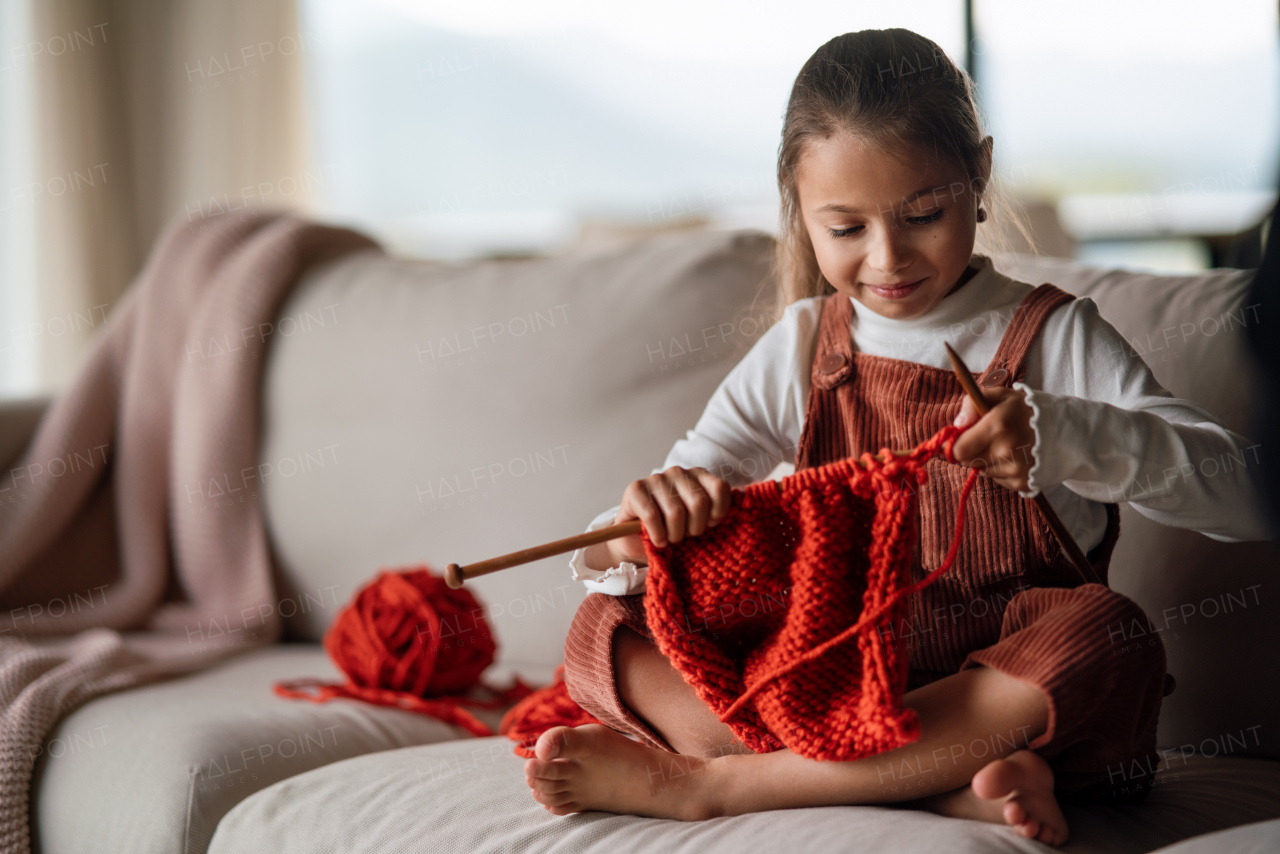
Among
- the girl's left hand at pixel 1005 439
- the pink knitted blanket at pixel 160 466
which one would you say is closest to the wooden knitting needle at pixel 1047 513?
the girl's left hand at pixel 1005 439

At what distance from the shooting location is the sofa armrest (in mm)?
1335

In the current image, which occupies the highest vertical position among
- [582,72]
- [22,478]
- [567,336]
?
[582,72]

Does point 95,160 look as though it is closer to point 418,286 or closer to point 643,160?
point 643,160

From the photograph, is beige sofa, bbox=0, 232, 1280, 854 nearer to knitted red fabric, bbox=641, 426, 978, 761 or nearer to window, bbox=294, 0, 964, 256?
knitted red fabric, bbox=641, 426, 978, 761

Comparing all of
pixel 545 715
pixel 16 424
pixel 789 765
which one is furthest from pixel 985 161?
pixel 16 424

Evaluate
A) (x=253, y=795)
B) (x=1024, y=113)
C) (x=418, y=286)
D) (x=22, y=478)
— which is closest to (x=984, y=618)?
(x=253, y=795)

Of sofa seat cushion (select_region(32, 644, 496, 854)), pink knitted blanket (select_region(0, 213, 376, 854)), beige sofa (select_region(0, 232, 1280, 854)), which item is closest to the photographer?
beige sofa (select_region(0, 232, 1280, 854))

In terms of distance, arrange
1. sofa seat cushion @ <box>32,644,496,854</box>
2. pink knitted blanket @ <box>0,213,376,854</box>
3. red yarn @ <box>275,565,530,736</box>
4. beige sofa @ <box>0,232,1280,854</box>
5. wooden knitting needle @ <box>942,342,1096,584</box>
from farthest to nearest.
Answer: pink knitted blanket @ <box>0,213,376,854</box> → red yarn @ <box>275,565,530,736</box> → sofa seat cushion @ <box>32,644,496,854</box> → beige sofa @ <box>0,232,1280,854</box> → wooden knitting needle @ <box>942,342,1096,584</box>

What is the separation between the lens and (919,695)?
62cm

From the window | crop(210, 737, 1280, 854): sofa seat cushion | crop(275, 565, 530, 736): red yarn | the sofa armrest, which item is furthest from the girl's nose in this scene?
the window

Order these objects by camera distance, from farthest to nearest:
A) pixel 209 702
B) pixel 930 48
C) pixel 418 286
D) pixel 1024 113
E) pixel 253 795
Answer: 1. pixel 1024 113
2. pixel 418 286
3. pixel 209 702
4. pixel 253 795
5. pixel 930 48

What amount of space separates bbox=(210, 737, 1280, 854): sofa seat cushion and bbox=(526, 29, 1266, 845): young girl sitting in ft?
0.07

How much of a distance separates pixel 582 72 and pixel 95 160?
127 centimetres

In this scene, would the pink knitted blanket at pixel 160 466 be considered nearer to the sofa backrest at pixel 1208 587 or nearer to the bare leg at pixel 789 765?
the bare leg at pixel 789 765
